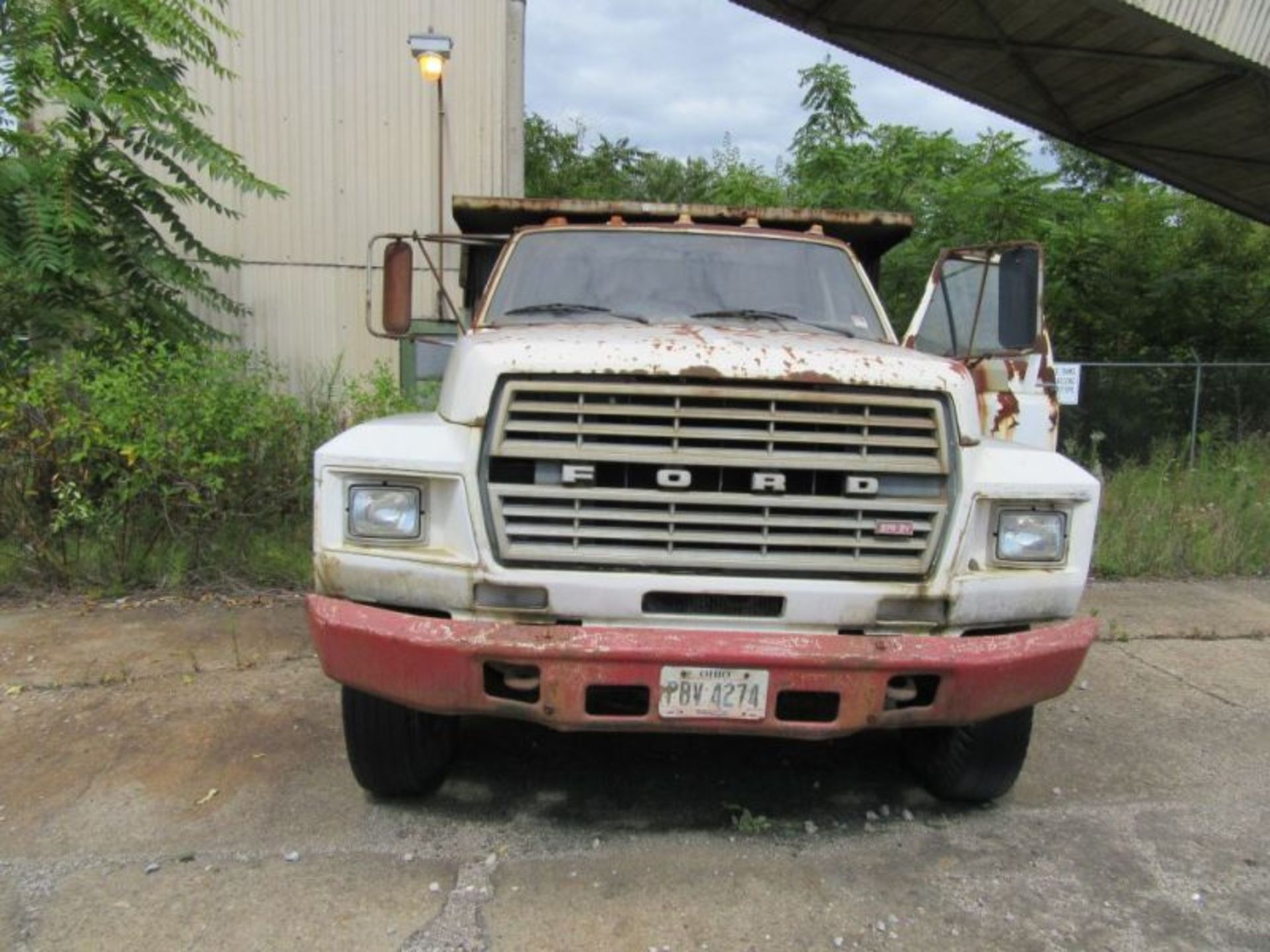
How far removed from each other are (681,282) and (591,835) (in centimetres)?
221

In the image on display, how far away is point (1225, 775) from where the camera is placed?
3.90 metres

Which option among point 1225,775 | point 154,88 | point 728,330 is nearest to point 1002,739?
point 1225,775

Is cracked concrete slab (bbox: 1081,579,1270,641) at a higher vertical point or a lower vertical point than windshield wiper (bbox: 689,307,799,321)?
lower

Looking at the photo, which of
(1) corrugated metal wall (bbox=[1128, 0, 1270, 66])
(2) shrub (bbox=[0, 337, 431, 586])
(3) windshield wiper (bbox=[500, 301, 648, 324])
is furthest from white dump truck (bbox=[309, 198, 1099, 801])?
(1) corrugated metal wall (bbox=[1128, 0, 1270, 66])

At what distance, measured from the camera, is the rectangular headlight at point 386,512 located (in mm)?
2875

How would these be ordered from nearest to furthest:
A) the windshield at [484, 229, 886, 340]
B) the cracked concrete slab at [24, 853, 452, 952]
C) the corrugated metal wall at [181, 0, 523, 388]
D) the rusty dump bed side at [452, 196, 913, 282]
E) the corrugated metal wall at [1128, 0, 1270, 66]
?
the cracked concrete slab at [24, 853, 452, 952] → the windshield at [484, 229, 886, 340] → the rusty dump bed side at [452, 196, 913, 282] → the corrugated metal wall at [1128, 0, 1270, 66] → the corrugated metal wall at [181, 0, 523, 388]

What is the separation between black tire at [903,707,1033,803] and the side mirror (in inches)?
111

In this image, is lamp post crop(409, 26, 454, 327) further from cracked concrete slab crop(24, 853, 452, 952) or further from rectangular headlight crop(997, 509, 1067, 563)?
rectangular headlight crop(997, 509, 1067, 563)

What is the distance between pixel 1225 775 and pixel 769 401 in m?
2.68

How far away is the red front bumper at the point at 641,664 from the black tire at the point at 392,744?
312 millimetres

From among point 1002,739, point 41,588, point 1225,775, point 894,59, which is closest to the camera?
point 1002,739

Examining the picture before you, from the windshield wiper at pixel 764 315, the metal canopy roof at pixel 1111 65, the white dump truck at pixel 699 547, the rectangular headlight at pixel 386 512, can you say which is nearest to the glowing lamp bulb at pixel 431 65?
the metal canopy roof at pixel 1111 65

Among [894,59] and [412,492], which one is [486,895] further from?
[894,59]

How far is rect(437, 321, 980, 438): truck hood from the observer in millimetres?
2887
